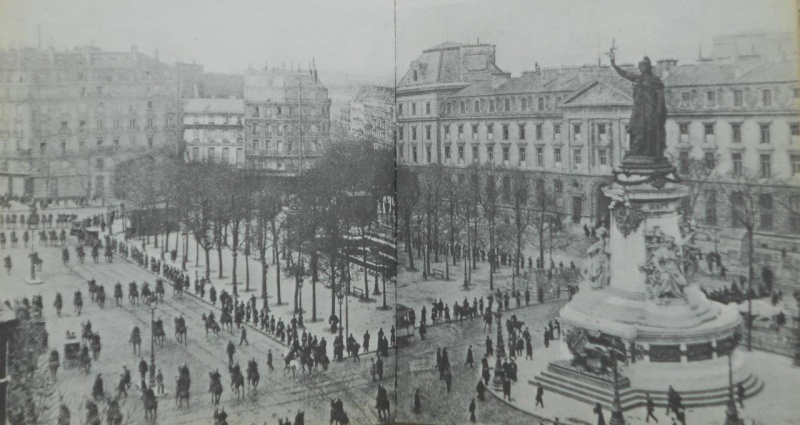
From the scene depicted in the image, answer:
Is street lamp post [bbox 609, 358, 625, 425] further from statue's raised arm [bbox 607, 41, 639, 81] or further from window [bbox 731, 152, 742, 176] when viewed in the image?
statue's raised arm [bbox 607, 41, 639, 81]

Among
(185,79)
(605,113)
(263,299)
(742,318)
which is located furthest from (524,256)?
(185,79)

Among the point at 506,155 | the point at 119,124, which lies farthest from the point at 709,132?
the point at 119,124

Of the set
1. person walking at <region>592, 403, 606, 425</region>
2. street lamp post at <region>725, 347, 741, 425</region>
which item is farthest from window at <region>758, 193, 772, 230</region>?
person walking at <region>592, 403, 606, 425</region>

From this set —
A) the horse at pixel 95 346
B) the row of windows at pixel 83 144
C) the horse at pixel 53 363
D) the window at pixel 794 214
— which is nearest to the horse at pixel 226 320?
the horse at pixel 95 346

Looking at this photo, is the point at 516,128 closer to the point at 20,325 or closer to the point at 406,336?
the point at 406,336

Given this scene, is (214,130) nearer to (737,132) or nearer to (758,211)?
(737,132)

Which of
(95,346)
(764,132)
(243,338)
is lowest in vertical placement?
(243,338)

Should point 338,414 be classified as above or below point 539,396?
below
